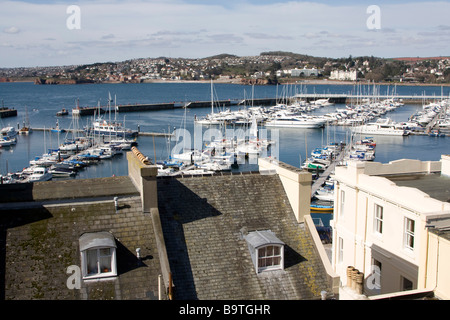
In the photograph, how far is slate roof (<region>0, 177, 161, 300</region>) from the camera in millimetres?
8969

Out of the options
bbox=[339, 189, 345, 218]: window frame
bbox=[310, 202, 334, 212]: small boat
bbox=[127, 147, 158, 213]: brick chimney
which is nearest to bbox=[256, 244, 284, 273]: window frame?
bbox=[127, 147, 158, 213]: brick chimney

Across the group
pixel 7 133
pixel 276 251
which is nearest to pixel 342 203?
pixel 276 251

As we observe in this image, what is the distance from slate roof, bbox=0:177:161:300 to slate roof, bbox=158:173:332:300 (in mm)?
693

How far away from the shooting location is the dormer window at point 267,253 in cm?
1013

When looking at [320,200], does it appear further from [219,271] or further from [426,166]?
[219,271]

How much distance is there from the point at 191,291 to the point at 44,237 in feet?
9.92

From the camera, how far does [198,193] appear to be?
11656 mm

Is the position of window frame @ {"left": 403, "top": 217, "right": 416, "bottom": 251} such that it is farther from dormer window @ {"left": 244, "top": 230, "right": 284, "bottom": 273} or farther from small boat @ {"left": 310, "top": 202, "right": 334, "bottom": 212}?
small boat @ {"left": 310, "top": 202, "right": 334, "bottom": 212}

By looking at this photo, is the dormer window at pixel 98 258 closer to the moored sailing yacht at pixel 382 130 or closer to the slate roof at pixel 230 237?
the slate roof at pixel 230 237

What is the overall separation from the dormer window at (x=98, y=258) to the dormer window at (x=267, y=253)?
278 cm

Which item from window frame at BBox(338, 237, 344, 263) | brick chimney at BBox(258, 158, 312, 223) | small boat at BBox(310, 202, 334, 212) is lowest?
small boat at BBox(310, 202, 334, 212)

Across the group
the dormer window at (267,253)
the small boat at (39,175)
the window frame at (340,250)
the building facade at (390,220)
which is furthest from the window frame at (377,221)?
the small boat at (39,175)

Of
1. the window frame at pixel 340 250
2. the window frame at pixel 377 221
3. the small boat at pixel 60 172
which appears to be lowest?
the small boat at pixel 60 172
